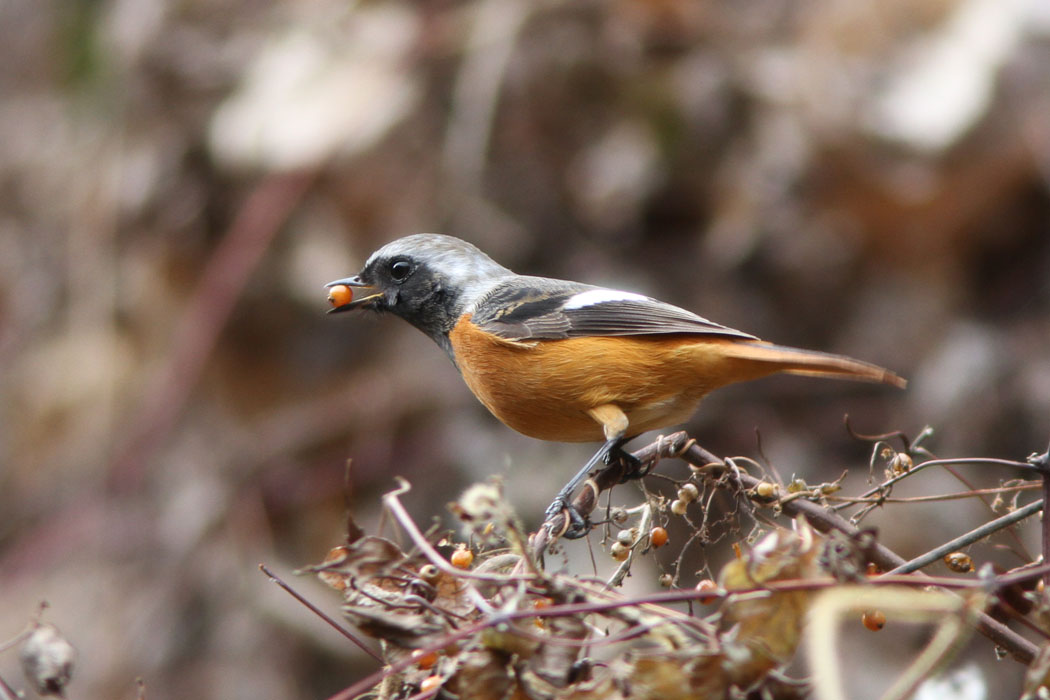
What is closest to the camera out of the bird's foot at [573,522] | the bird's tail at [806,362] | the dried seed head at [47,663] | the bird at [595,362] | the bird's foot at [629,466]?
the dried seed head at [47,663]

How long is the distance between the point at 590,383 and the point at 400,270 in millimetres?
963

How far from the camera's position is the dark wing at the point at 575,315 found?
3.58 meters

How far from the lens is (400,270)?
157 inches

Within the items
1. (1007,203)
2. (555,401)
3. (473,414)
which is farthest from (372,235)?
(1007,203)

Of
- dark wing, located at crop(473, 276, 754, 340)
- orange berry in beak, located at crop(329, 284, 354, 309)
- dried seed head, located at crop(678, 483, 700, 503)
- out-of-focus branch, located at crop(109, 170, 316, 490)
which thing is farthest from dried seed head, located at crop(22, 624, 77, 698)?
out-of-focus branch, located at crop(109, 170, 316, 490)

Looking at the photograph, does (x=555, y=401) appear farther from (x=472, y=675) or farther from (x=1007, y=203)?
(x=1007, y=203)

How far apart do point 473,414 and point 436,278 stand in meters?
2.68

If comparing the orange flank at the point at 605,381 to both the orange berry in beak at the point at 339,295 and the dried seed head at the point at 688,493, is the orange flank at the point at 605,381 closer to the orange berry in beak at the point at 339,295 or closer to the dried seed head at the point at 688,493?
the orange berry in beak at the point at 339,295

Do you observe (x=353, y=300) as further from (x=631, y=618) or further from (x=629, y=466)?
(x=631, y=618)

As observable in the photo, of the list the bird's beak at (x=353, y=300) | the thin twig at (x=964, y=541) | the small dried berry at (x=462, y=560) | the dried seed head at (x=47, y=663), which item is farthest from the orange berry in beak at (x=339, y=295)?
the thin twig at (x=964, y=541)

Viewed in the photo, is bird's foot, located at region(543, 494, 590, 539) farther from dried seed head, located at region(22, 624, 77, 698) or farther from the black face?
the black face

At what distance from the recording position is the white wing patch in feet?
12.5

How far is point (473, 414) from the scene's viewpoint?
21.7 feet

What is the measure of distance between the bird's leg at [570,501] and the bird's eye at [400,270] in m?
1.10
